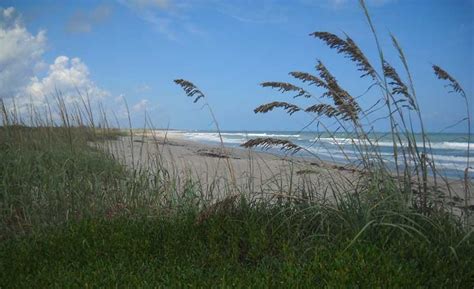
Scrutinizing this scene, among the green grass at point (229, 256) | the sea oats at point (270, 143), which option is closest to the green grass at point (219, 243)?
the green grass at point (229, 256)

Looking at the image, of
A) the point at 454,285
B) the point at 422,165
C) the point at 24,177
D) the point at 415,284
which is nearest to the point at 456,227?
the point at 422,165

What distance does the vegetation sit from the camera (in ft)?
9.91

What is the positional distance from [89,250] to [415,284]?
248cm

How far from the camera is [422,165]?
13.0 feet

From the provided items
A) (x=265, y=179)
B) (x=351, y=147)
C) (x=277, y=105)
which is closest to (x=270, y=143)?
(x=277, y=105)

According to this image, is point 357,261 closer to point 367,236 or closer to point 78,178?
point 367,236

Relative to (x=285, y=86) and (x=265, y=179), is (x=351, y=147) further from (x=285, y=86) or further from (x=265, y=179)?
(x=285, y=86)

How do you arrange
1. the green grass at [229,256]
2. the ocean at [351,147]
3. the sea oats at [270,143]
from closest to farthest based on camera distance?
the green grass at [229,256] < the sea oats at [270,143] < the ocean at [351,147]

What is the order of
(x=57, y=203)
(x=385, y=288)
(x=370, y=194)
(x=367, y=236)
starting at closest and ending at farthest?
(x=385, y=288), (x=367, y=236), (x=370, y=194), (x=57, y=203)

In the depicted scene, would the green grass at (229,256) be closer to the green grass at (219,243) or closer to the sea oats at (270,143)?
the green grass at (219,243)

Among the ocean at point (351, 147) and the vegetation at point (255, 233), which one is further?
the ocean at point (351, 147)

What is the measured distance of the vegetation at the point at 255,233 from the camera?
3020 millimetres

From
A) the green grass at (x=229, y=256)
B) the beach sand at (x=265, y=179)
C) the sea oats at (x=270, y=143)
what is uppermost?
the sea oats at (x=270, y=143)

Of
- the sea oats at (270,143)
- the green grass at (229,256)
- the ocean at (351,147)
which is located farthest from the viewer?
the ocean at (351,147)
